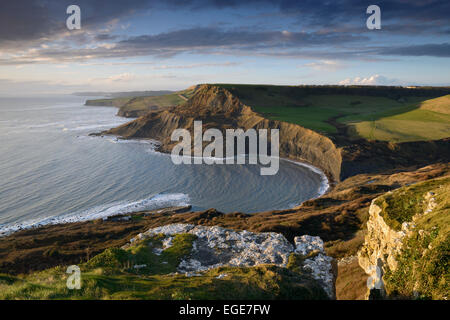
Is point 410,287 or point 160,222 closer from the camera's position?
point 410,287

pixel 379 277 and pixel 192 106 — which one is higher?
pixel 192 106

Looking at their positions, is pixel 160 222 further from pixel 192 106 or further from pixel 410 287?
pixel 192 106

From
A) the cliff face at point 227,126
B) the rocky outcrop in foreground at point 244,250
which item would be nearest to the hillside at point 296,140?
the cliff face at point 227,126

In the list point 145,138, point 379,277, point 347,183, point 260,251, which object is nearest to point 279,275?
point 379,277

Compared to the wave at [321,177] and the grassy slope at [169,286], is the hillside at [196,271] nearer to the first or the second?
the grassy slope at [169,286]
